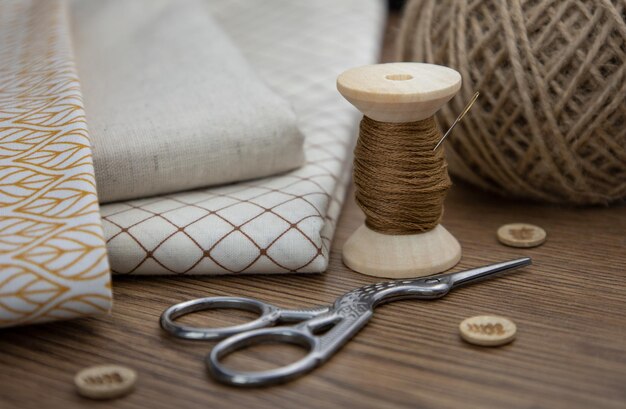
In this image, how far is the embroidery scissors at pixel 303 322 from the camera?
458 millimetres

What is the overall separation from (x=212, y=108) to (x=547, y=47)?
266 millimetres

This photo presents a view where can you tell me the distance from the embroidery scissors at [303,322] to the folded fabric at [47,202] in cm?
6

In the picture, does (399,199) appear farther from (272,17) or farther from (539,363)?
(272,17)

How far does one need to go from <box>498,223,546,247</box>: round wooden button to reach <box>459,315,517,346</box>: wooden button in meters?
0.13

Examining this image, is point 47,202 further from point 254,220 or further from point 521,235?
point 521,235

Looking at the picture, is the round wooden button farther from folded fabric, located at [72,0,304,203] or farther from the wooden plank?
folded fabric, located at [72,0,304,203]

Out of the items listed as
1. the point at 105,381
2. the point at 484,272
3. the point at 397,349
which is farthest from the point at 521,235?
the point at 105,381

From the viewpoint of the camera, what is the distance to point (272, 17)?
1.12m

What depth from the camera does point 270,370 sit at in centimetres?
47

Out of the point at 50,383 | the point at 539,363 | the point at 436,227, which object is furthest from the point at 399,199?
the point at 50,383

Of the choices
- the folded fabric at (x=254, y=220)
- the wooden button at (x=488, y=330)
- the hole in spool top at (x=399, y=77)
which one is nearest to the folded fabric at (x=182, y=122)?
the folded fabric at (x=254, y=220)

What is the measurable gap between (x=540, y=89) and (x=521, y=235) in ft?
0.37

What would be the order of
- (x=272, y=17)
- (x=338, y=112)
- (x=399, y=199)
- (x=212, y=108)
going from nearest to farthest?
(x=399, y=199), (x=212, y=108), (x=338, y=112), (x=272, y=17)

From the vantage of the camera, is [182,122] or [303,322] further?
[182,122]
